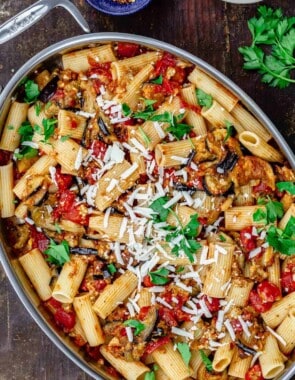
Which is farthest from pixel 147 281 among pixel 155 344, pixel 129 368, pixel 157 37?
pixel 157 37

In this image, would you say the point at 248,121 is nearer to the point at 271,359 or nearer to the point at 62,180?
the point at 62,180

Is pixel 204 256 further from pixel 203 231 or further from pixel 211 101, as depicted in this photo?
pixel 211 101

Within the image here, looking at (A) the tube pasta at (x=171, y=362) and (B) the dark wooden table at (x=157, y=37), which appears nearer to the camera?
(A) the tube pasta at (x=171, y=362)

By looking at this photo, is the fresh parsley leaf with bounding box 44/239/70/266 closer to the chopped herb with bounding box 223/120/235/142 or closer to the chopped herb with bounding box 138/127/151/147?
the chopped herb with bounding box 138/127/151/147

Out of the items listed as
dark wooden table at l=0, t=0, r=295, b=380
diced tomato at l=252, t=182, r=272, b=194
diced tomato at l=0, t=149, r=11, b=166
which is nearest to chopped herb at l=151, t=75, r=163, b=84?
dark wooden table at l=0, t=0, r=295, b=380

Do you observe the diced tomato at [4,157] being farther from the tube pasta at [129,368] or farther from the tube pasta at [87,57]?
the tube pasta at [129,368]

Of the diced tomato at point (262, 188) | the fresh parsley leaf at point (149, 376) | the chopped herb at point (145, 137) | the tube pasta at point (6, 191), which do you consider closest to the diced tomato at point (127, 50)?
the chopped herb at point (145, 137)
